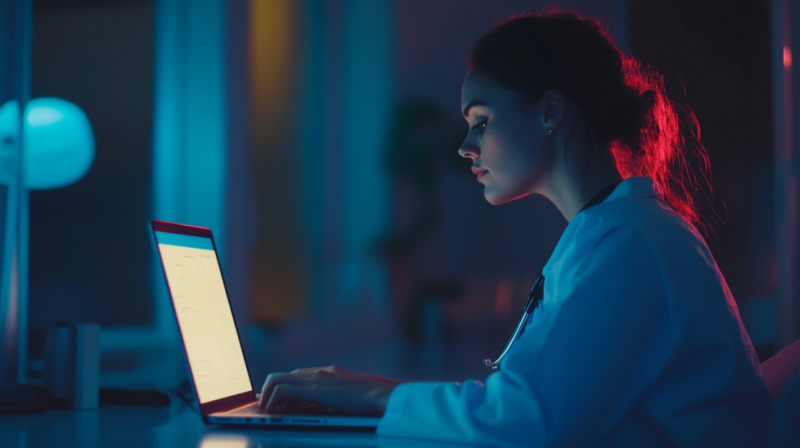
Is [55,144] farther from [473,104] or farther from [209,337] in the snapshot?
[473,104]

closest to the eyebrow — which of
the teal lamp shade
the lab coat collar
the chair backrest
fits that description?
the lab coat collar

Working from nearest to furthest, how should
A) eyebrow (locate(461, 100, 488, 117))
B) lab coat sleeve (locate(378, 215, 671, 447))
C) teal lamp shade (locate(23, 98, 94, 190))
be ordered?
1. lab coat sleeve (locate(378, 215, 671, 447))
2. eyebrow (locate(461, 100, 488, 117))
3. teal lamp shade (locate(23, 98, 94, 190))

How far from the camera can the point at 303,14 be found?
198cm

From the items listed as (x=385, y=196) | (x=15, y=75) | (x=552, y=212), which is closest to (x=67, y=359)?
(x=385, y=196)

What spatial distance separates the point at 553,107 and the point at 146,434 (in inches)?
36.8

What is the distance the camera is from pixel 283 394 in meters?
1.00

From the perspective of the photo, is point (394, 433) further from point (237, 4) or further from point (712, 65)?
point (237, 4)

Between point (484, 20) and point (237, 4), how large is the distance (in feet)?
2.67

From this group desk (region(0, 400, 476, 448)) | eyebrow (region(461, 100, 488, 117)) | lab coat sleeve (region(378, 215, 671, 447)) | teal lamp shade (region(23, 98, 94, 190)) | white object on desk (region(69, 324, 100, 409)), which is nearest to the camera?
lab coat sleeve (region(378, 215, 671, 447))

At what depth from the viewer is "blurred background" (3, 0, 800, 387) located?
70.2 inches

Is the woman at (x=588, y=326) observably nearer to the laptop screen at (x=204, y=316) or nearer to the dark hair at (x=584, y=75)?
the dark hair at (x=584, y=75)

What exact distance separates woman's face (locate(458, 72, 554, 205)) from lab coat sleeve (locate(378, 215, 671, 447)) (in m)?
0.28

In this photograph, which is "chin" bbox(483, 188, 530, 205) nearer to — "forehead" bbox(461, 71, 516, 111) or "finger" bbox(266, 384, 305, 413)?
"forehead" bbox(461, 71, 516, 111)

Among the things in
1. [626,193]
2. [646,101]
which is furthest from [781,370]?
[646,101]
